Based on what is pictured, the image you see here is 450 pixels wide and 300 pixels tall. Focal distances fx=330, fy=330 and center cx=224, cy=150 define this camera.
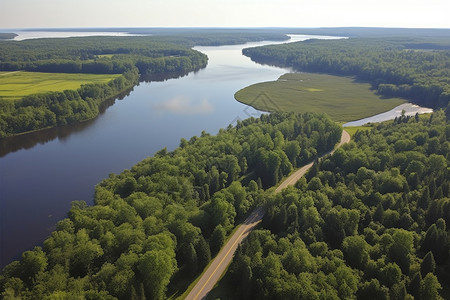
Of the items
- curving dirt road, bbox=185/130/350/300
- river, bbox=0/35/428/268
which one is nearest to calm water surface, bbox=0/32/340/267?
river, bbox=0/35/428/268

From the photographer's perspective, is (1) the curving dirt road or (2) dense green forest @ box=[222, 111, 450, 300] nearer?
(2) dense green forest @ box=[222, 111, 450, 300]

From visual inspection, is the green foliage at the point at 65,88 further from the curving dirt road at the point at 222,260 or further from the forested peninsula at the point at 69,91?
the curving dirt road at the point at 222,260

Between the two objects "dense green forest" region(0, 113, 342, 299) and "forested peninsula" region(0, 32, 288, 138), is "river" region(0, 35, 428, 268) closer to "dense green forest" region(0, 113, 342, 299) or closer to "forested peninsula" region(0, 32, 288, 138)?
"forested peninsula" region(0, 32, 288, 138)

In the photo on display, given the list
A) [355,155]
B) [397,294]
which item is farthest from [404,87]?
[397,294]

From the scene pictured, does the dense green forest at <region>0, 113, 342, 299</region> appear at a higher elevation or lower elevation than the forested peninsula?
lower

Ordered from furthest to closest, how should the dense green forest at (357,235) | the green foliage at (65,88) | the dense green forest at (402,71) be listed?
the dense green forest at (402,71)
the green foliage at (65,88)
the dense green forest at (357,235)

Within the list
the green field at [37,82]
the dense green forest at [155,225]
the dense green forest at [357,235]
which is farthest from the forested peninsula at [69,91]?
the dense green forest at [357,235]
